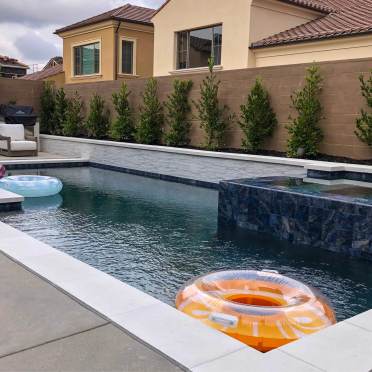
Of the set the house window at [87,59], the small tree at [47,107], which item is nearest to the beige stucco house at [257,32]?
the small tree at [47,107]

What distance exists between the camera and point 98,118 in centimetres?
1600

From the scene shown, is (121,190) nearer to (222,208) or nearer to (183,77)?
(222,208)

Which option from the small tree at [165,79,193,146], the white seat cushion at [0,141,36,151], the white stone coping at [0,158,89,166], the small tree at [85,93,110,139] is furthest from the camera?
the small tree at [85,93,110,139]

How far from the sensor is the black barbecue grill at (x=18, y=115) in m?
16.6

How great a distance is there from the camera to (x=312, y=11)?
16.8m

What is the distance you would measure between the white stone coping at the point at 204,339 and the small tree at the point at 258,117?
804 cm

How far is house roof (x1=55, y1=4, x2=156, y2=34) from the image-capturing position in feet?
68.7

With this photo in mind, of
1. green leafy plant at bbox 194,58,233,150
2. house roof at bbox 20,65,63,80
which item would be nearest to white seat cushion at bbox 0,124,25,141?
green leafy plant at bbox 194,58,233,150

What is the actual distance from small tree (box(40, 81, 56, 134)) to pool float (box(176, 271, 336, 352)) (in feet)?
52.5

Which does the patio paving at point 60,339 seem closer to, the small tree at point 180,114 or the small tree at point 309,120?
the small tree at point 309,120

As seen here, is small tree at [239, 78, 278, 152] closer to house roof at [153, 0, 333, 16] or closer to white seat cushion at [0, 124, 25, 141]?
house roof at [153, 0, 333, 16]

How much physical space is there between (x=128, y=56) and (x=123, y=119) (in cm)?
798

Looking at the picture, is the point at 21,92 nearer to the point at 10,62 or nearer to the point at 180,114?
the point at 180,114

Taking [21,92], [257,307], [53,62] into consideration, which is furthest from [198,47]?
[53,62]
